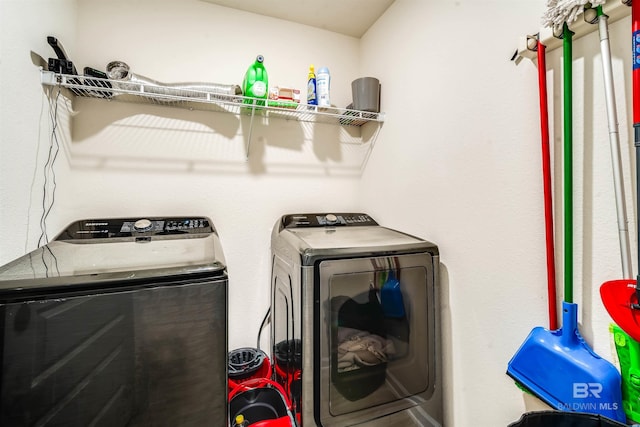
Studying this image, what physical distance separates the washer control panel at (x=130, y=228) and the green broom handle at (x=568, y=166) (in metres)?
1.52

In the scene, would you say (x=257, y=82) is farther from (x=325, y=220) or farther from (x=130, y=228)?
(x=130, y=228)

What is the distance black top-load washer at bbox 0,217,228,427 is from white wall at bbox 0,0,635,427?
0.42m

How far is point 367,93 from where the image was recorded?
6.03 ft

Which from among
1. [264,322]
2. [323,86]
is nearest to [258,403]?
[264,322]

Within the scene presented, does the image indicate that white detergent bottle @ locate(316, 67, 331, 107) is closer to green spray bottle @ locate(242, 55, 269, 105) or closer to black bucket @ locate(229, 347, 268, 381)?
green spray bottle @ locate(242, 55, 269, 105)

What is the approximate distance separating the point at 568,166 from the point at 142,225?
180 centimetres

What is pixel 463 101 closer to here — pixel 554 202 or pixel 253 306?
pixel 554 202

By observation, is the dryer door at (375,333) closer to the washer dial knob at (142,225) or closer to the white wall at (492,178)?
the white wall at (492,178)

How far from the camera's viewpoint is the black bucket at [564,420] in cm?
73

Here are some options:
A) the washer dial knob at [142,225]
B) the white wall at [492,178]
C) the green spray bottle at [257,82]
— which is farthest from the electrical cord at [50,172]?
the white wall at [492,178]

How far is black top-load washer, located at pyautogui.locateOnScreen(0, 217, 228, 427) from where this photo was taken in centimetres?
76

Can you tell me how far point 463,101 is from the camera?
132 cm

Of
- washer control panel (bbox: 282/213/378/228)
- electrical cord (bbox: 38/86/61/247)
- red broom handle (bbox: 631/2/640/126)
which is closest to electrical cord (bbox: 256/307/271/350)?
washer control panel (bbox: 282/213/378/228)

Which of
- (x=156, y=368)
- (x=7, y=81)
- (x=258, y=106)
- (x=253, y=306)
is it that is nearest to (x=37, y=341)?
(x=156, y=368)
